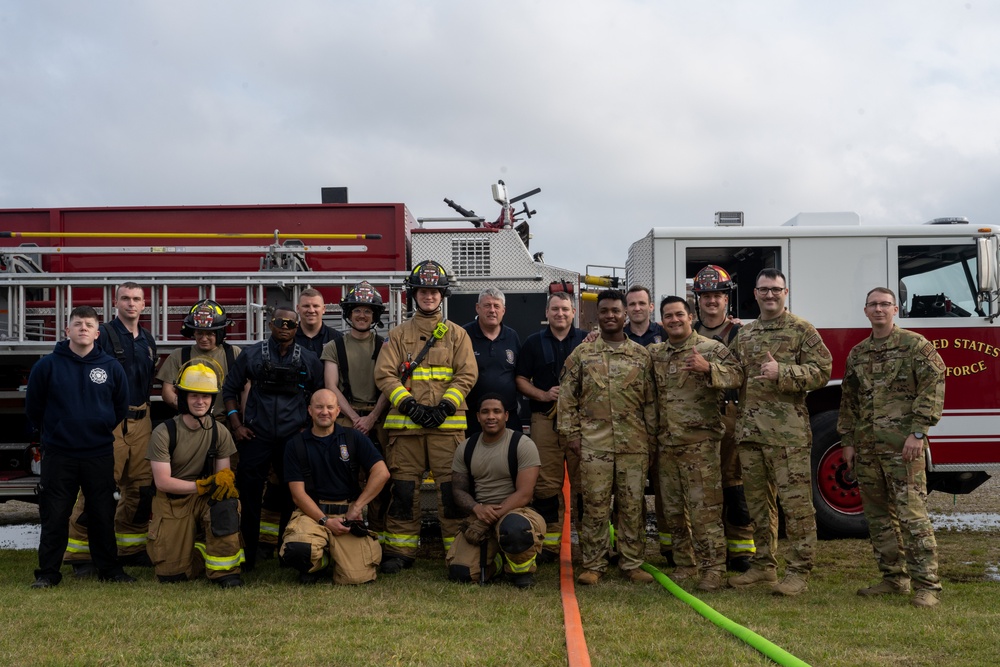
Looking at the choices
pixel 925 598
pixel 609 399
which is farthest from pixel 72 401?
pixel 925 598

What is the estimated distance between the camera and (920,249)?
23.2ft

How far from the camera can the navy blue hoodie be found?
565 centimetres

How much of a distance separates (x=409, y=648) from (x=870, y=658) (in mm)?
2142

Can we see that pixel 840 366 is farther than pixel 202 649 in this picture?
Yes

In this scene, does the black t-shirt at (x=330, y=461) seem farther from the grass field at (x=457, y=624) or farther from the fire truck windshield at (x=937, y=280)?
the fire truck windshield at (x=937, y=280)

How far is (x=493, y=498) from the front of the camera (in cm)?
578

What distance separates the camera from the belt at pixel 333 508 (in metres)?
5.84

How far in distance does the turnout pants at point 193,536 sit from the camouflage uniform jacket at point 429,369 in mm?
1251

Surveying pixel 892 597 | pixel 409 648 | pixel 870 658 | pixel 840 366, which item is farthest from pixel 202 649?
pixel 840 366

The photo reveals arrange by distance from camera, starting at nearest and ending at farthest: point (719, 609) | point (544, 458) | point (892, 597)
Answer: point (719, 609)
point (892, 597)
point (544, 458)

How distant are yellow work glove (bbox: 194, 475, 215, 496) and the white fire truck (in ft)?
12.4

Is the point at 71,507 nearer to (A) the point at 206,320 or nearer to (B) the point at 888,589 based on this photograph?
(A) the point at 206,320

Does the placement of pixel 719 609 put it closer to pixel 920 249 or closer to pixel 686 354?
pixel 686 354

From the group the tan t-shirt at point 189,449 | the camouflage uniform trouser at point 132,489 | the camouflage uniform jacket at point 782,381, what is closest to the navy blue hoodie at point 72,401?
the tan t-shirt at point 189,449
